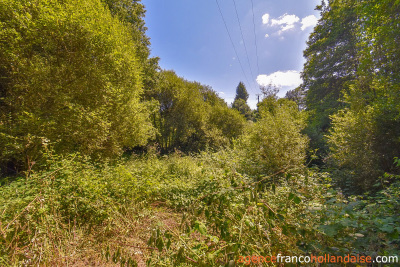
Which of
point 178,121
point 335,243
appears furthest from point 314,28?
point 335,243

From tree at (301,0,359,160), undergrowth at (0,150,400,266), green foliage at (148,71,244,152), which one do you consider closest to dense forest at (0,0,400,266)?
undergrowth at (0,150,400,266)

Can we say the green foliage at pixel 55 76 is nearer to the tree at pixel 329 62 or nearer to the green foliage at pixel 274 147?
the green foliage at pixel 274 147

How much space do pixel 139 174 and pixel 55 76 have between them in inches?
171

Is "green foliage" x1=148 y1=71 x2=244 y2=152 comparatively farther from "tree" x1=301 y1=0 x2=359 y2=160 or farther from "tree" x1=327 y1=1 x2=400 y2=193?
"tree" x1=327 y1=1 x2=400 y2=193

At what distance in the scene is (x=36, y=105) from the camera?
4844 mm

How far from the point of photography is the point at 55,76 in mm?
5035

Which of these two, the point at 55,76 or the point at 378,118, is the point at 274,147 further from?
the point at 55,76

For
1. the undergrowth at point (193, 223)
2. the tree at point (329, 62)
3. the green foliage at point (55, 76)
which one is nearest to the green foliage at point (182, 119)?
the green foliage at point (55, 76)

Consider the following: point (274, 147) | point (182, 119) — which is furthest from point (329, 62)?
point (182, 119)

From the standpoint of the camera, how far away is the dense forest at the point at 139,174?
1.54 m

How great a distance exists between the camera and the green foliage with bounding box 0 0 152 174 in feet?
14.7

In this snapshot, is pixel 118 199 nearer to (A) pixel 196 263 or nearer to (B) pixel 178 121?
(A) pixel 196 263

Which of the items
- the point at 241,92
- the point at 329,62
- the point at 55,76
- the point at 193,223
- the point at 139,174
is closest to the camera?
the point at 193,223

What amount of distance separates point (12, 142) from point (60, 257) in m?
4.48
